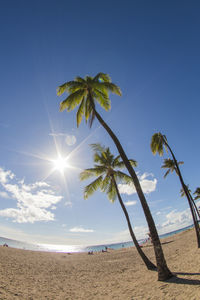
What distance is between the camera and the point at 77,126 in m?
10.4

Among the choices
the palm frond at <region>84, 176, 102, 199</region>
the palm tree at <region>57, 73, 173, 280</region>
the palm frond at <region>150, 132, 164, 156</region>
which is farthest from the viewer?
the palm frond at <region>150, 132, 164, 156</region>

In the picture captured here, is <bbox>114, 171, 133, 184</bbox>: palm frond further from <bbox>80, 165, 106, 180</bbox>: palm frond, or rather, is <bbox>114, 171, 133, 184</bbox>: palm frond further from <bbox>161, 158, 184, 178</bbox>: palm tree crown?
<bbox>161, 158, 184, 178</bbox>: palm tree crown

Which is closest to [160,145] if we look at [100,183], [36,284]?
[100,183]

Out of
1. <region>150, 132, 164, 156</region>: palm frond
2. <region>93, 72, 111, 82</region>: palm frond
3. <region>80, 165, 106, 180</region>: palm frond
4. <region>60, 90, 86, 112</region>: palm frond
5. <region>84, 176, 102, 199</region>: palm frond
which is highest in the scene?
<region>93, 72, 111, 82</region>: palm frond

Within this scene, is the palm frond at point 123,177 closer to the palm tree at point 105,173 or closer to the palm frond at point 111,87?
the palm tree at point 105,173

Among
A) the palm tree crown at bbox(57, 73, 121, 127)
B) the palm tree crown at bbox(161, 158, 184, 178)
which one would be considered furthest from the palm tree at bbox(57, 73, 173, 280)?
the palm tree crown at bbox(161, 158, 184, 178)

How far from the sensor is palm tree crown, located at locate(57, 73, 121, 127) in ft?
32.2

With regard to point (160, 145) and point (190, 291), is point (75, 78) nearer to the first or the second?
point (160, 145)

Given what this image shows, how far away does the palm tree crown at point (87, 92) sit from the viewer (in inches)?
387

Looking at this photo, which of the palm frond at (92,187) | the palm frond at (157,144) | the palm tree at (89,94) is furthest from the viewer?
the palm frond at (157,144)

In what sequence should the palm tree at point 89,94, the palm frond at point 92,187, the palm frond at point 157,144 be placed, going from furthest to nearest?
the palm frond at point 157,144, the palm frond at point 92,187, the palm tree at point 89,94

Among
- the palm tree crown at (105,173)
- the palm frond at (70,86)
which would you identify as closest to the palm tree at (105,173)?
the palm tree crown at (105,173)

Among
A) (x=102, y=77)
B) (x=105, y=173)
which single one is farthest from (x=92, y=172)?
(x=102, y=77)

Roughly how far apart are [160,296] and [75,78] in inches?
482
